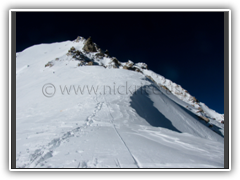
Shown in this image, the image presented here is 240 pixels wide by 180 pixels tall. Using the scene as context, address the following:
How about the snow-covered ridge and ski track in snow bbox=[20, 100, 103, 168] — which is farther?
the snow-covered ridge

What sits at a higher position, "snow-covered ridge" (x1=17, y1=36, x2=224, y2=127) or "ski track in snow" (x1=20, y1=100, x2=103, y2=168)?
"snow-covered ridge" (x1=17, y1=36, x2=224, y2=127)

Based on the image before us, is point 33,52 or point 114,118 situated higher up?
point 33,52

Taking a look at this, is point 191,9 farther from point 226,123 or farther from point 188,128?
point 188,128

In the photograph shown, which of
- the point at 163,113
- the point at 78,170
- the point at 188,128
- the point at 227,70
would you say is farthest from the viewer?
the point at 163,113

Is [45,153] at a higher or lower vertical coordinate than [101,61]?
lower

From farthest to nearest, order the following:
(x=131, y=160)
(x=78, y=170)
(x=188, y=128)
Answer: (x=188, y=128) → (x=131, y=160) → (x=78, y=170)

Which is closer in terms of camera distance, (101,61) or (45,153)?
(45,153)

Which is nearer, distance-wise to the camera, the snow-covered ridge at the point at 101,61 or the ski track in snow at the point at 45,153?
the ski track in snow at the point at 45,153

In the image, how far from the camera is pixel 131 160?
204cm

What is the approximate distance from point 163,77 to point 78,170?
5871 centimetres

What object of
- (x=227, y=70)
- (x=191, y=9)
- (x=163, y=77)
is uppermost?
(x=163, y=77)

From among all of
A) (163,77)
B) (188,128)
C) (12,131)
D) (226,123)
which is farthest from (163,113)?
(163,77)

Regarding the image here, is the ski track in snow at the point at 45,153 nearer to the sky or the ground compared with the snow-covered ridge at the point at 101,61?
nearer to the ground

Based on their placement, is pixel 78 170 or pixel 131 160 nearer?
pixel 78 170
